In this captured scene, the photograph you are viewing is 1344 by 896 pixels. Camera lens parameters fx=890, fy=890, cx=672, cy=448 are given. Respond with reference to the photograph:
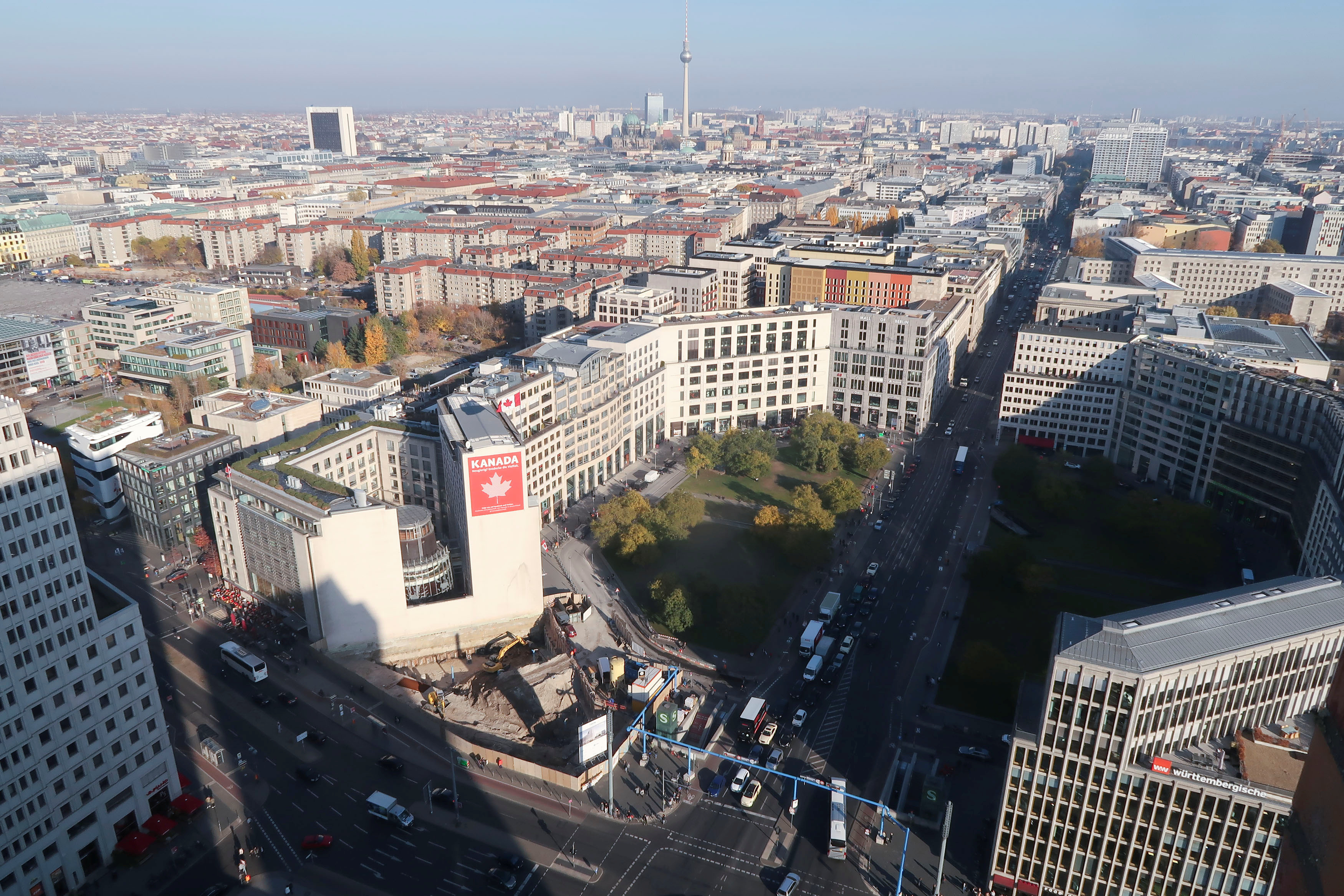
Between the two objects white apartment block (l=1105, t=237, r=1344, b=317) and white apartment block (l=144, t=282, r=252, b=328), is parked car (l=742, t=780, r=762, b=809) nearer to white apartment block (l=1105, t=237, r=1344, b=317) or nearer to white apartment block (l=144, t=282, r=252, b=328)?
white apartment block (l=144, t=282, r=252, b=328)

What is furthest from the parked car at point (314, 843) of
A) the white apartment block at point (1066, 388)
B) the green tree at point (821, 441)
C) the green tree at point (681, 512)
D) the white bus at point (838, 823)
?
the white apartment block at point (1066, 388)

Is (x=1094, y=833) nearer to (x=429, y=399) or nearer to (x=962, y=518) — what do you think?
(x=962, y=518)

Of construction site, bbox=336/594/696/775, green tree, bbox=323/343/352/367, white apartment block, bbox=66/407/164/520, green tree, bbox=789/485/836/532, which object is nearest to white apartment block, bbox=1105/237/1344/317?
green tree, bbox=789/485/836/532

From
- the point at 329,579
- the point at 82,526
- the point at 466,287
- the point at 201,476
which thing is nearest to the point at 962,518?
the point at 329,579

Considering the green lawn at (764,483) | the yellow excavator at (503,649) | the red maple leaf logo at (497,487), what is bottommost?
the yellow excavator at (503,649)

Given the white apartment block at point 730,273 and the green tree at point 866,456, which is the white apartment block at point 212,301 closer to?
the white apartment block at point 730,273

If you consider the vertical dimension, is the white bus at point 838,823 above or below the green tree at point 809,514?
below
